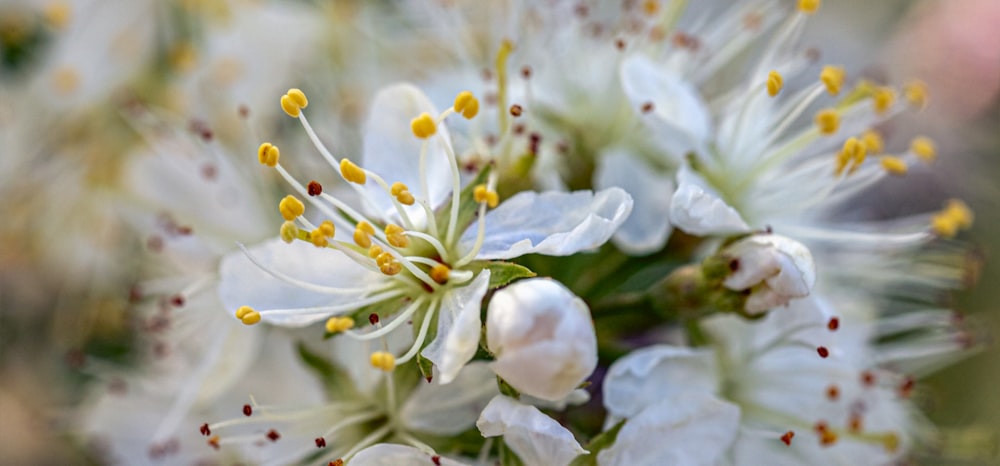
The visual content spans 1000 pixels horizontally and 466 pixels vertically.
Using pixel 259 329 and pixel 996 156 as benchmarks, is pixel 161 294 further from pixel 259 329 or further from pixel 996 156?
pixel 996 156

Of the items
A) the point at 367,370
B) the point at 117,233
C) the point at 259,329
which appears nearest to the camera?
the point at 367,370

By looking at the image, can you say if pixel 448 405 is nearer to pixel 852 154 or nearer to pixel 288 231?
pixel 288 231

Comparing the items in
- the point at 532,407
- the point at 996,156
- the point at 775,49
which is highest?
the point at 775,49

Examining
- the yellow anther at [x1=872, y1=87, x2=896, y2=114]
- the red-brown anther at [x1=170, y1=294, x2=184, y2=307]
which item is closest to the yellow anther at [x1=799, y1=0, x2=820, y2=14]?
the yellow anther at [x1=872, y1=87, x2=896, y2=114]

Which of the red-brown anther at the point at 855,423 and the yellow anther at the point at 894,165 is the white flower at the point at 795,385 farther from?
the yellow anther at the point at 894,165

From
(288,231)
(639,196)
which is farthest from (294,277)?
(639,196)

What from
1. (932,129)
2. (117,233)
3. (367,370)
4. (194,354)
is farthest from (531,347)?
(932,129)

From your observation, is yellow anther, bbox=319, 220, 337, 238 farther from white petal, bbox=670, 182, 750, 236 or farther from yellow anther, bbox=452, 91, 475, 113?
white petal, bbox=670, 182, 750, 236

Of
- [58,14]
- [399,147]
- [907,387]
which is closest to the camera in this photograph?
[399,147]
